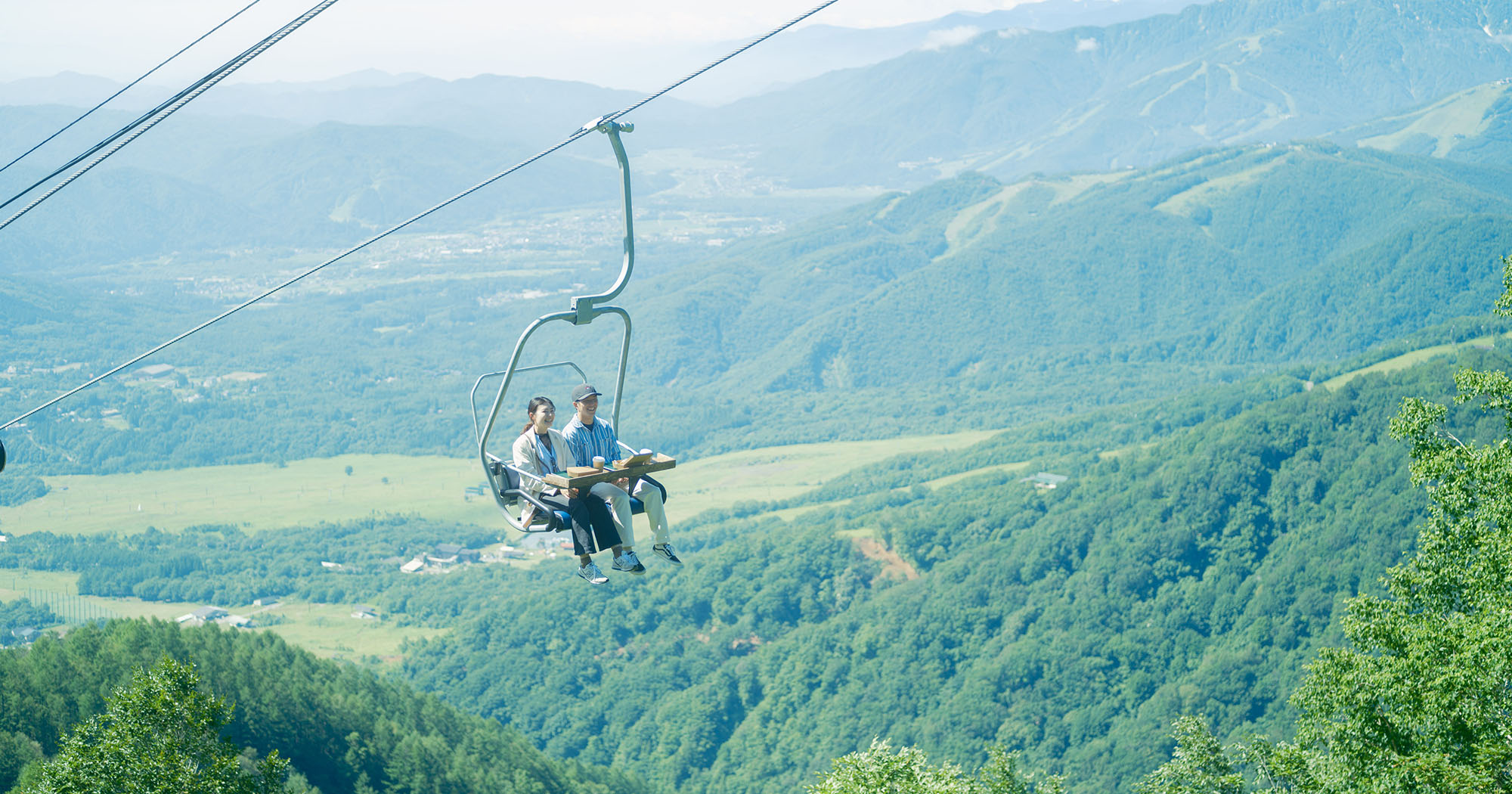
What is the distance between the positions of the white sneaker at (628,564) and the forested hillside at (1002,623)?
351ft

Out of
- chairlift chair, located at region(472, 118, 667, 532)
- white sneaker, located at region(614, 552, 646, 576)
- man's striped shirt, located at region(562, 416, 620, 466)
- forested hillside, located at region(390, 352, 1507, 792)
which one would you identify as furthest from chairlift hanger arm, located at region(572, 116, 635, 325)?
forested hillside, located at region(390, 352, 1507, 792)

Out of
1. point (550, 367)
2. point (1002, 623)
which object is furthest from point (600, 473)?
point (1002, 623)

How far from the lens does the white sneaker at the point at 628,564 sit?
61.5 ft

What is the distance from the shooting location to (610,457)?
19.8 meters

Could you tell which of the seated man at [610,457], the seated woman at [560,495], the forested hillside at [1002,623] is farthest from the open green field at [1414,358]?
the seated woman at [560,495]

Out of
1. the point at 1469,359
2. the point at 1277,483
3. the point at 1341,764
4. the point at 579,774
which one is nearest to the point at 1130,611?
the point at 1277,483

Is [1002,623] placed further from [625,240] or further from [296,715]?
[625,240]

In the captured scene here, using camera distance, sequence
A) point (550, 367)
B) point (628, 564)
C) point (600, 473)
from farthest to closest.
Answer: point (550, 367)
point (628, 564)
point (600, 473)

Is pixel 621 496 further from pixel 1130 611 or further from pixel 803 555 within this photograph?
pixel 803 555

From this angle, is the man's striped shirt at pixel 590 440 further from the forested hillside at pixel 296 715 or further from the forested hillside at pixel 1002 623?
the forested hillside at pixel 1002 623

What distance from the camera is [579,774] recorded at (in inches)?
4299

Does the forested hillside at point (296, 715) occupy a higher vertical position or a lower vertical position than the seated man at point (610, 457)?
lower

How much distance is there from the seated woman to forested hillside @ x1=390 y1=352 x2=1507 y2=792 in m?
107

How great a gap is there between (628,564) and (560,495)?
5.12 feet
